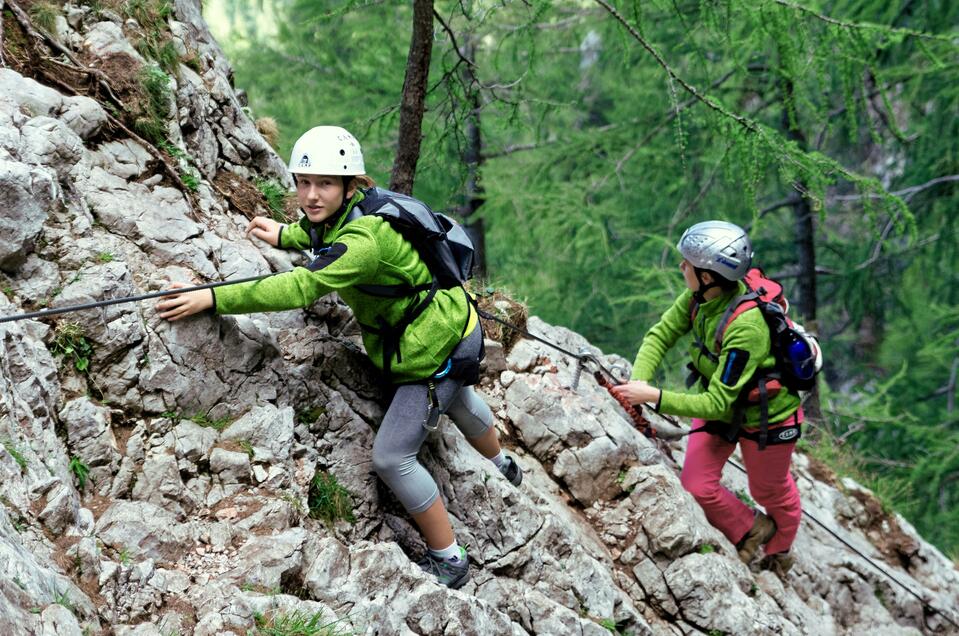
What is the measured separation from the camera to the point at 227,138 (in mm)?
6156

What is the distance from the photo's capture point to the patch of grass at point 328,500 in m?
4.56

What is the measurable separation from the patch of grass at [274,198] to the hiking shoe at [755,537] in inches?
184

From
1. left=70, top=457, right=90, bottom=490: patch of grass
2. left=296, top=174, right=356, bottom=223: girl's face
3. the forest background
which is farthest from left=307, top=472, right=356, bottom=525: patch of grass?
the forest background

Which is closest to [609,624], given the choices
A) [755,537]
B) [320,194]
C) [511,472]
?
[511,472]

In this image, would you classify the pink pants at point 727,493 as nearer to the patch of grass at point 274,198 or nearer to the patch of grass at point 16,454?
the patch of grass at point 274,198

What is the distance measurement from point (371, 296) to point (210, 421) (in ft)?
3.70

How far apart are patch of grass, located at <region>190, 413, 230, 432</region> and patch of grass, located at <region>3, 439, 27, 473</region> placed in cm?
102

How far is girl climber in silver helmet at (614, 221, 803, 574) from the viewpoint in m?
5.83

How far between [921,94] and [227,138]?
11044mm

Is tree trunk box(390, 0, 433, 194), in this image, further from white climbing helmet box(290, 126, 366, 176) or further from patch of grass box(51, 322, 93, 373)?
patch of grass box(51, 322, 93, 373)

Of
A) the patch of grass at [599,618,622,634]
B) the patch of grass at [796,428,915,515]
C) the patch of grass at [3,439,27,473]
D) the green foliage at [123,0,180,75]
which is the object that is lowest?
the patch of grass at [796,428,915,515]

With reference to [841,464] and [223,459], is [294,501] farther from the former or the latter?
[841,464]

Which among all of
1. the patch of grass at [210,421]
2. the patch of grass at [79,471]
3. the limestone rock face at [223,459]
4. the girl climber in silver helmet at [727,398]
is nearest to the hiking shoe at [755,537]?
the girl climber in silver helmet at [727,398]

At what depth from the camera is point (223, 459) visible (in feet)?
14.0
